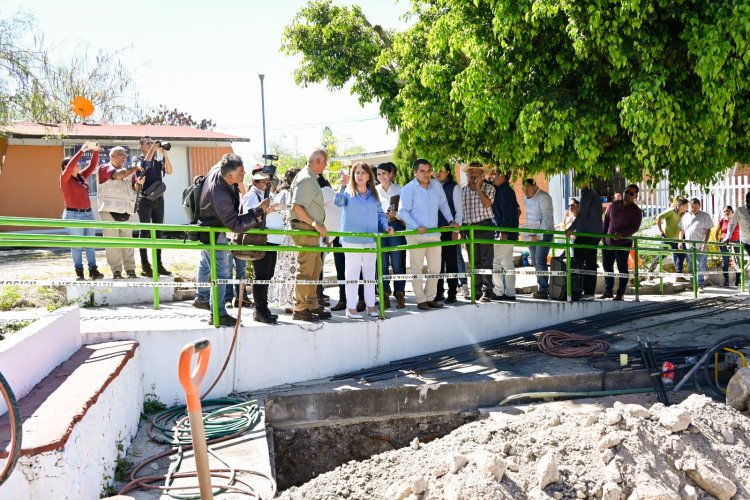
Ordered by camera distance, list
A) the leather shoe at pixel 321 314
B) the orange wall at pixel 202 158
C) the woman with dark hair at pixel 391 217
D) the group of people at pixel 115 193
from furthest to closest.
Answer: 1. the orange wall at pixel 202 158
2. the woman with dark hair at pixel 391 217
3. the group of people at pixel 115 193
4. the leather shoe at pixel 321 314

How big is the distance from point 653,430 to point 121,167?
702 cm

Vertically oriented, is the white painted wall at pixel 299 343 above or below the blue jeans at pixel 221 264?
below

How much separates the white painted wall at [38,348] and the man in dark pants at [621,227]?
7.88 m

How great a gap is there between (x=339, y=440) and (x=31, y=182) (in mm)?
18441

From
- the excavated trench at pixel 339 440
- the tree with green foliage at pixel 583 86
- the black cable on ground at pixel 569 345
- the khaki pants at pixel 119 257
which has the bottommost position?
the excavated trench at pixel 339 440

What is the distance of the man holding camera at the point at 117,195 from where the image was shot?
9180mm

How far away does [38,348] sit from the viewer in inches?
210

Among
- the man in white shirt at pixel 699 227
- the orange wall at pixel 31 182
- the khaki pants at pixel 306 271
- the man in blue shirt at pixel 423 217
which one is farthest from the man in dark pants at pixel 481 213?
the orange wall at pixel 31 182

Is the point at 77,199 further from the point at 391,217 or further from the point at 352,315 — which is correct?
the point at 391,217

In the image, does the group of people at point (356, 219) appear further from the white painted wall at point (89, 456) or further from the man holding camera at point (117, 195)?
the white painted wall at point (89, 456)

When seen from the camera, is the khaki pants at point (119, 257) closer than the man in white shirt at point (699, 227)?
Yes

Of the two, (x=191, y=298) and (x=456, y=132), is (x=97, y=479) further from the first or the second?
(x=456, y=132)

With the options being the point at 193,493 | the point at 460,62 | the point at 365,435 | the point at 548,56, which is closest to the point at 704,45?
the point at 548,56

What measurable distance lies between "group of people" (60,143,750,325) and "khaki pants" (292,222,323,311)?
0.01 metres
